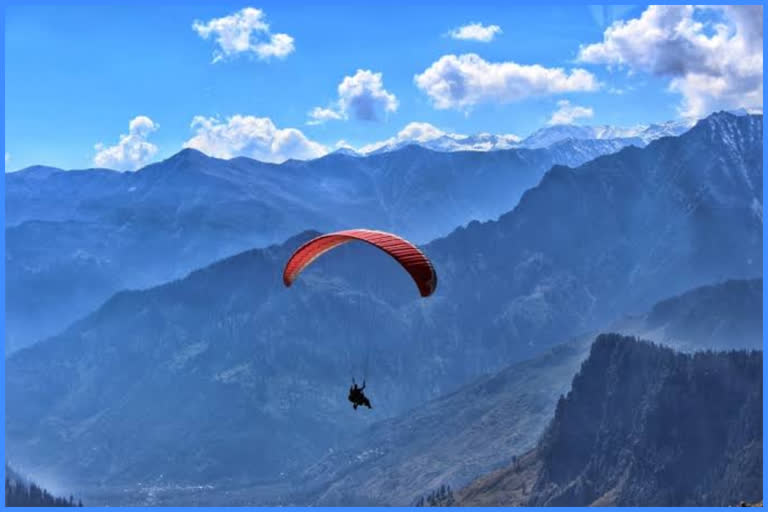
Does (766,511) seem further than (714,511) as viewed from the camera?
Yes

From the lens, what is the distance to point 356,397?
95375 mm

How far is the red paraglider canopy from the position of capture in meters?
98.1

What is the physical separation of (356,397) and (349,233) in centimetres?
1698

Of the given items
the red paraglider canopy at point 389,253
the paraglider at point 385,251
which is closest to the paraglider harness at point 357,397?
the paraglider at point 385,251

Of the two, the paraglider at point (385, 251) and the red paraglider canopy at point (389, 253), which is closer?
the paraglider at point (385, 251)

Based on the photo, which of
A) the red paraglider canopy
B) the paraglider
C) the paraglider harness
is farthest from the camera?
the red paraglider canopy

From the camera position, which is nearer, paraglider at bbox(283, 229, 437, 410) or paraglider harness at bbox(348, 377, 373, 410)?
paraglider harness at bbox(348, 377, 373, 410)

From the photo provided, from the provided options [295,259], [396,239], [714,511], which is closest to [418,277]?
[396,239]

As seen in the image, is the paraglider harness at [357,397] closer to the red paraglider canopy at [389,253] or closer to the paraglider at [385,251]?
the paraglider at [385,251]

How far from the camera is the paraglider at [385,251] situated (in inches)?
3833

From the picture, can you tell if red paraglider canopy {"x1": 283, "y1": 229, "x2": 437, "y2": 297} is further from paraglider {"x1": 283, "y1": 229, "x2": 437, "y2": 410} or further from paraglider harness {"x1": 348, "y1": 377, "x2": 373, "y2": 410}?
paraglider harness {"x1": 348, "y1": 377, "x2": 373, "y2": 410}

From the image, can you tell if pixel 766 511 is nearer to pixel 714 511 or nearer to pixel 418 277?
pixel 714 511

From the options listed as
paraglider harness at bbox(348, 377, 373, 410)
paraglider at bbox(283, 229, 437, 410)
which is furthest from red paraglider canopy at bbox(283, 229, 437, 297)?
paraglider harness at bbox(348, 377, 373, 410)

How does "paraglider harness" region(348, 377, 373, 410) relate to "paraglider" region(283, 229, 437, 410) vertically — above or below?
below
